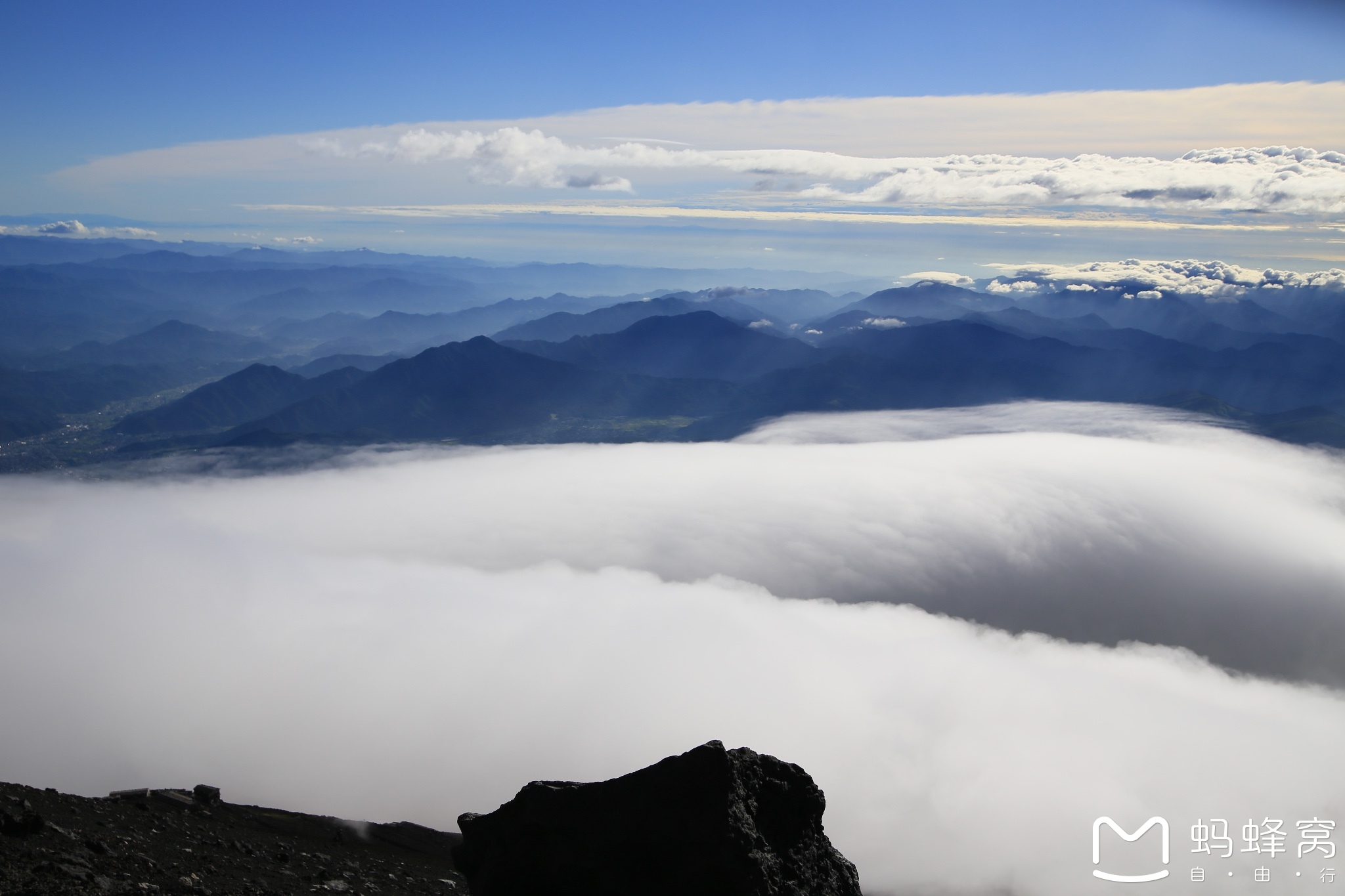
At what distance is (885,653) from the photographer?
5915 inches

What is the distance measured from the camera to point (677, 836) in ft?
68.7

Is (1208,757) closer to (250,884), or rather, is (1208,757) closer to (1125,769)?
(1125,769)

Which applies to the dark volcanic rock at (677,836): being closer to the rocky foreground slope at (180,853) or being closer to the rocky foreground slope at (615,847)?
the rocky foreground slope at (615,847)

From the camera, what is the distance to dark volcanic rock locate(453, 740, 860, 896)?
20.4m

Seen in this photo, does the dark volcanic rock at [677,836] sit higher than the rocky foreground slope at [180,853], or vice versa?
the dark volcanic rock at [677,836]

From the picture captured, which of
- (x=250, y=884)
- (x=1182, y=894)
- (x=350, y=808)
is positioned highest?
(x=250, y=884)

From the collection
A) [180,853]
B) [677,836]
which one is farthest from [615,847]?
[180,853]

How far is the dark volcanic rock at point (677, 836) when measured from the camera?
803 inches

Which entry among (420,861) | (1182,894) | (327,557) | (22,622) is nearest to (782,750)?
(1182,894)

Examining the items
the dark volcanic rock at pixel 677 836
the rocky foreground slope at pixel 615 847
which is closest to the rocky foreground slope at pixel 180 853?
the rocky foreground slope at pixel 615 847

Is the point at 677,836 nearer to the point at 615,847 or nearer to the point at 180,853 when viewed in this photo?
the point at 615,847

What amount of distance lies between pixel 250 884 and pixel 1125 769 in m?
119

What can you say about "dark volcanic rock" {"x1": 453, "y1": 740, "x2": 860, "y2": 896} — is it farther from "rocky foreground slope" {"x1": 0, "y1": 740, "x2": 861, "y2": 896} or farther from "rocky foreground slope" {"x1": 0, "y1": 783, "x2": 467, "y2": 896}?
"rocky foreground slope" {"x1": 0, "y1": 783, "x2": 467, "y2": 896}

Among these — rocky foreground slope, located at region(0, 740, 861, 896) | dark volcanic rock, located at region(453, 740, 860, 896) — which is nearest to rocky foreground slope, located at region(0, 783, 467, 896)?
rocky foreground slope, located at region(0, 740, 861, 896)
